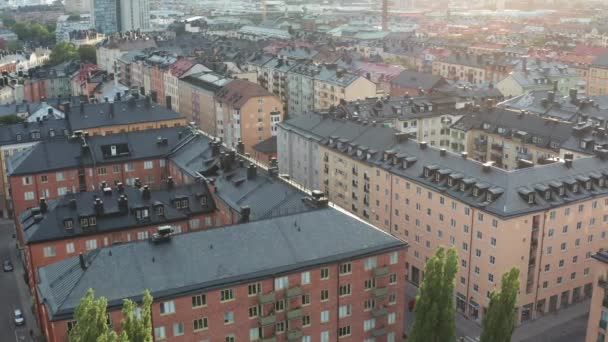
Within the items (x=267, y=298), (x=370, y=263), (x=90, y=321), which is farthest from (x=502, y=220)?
(x=90, y=321)

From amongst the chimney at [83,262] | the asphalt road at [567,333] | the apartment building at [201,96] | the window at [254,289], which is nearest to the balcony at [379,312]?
the window at [254,289]

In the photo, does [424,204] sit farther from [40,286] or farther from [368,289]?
[40,286]

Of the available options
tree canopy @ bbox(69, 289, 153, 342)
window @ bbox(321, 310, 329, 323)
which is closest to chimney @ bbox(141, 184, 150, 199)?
window @ bbox(321, 310, 329, 323)

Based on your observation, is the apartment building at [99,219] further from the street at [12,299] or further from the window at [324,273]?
the window at [324,273]

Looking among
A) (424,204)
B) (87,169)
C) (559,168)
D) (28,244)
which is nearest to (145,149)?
(87,169)

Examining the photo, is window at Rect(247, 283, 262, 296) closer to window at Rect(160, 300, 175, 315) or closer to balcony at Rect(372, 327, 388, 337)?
window at Rect(160, 300, 175, 315)

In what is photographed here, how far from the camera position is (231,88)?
134750 millimetres

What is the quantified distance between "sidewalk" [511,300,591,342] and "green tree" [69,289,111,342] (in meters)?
43.3

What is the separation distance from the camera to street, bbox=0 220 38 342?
7056cm

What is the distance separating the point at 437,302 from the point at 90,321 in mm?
23850

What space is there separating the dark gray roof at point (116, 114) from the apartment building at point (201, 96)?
24158 mm

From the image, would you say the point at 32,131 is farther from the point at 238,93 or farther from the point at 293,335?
the point at 293,335

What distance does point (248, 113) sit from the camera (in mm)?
129750

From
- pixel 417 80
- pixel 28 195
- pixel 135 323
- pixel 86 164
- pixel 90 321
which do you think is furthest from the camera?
pixel 417 80
